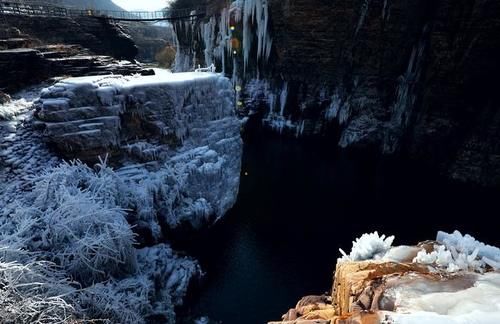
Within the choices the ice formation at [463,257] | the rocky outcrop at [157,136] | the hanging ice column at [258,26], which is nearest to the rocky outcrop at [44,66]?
the rocky outcrop at [157,136]

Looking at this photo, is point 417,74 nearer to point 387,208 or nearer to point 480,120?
point 480,120

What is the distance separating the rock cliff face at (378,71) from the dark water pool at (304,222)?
312cm

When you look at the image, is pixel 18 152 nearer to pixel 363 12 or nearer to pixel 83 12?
pixel 83 12

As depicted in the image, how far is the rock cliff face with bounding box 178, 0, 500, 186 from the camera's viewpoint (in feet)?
69.7

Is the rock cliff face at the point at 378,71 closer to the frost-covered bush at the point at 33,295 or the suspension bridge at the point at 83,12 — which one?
the suspension bridge at the point at 83,12

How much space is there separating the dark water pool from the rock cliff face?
312 centimetres

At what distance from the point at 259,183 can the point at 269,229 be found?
5810 mm

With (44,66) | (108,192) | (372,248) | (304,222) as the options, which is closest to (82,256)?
(108,192)

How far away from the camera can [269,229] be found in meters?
16.5

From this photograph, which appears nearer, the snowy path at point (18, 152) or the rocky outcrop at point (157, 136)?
the snowy path at point (18, 152)

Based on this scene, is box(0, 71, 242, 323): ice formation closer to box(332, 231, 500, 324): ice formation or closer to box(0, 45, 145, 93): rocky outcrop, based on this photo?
box(0, 45, 145, 93): rocky outcrop

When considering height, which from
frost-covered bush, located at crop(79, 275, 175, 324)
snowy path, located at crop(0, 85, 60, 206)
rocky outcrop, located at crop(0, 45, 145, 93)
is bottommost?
frost-covered bush, located at crop(79, 275, 175, 324)

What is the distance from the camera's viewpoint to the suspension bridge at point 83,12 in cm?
2509

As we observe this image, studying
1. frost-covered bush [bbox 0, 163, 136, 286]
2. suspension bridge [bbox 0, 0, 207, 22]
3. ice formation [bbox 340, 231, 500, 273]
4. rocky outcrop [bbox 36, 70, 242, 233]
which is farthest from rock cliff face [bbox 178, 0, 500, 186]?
frost-covered bush [bbox 0, 163, 136, 286]
